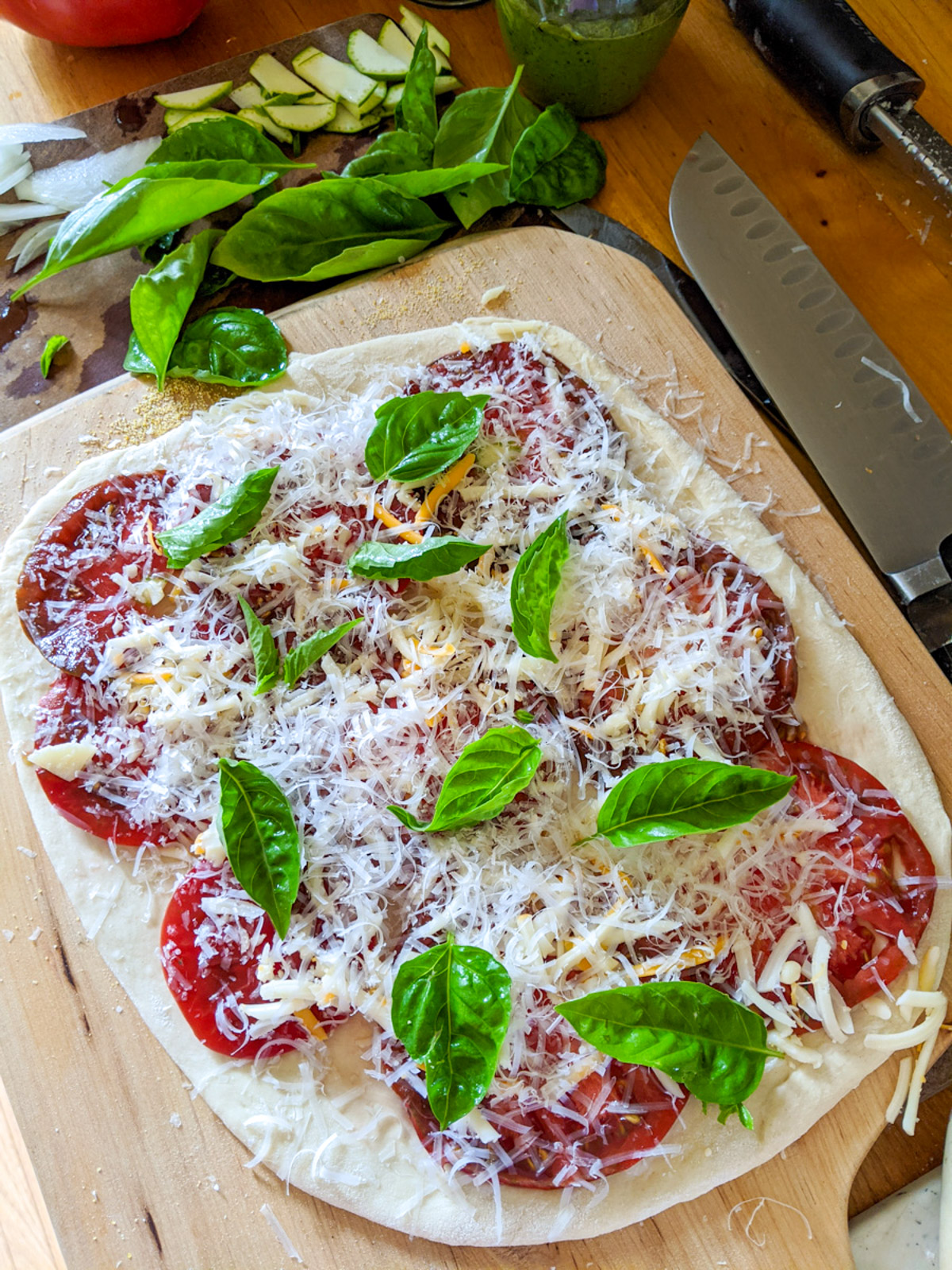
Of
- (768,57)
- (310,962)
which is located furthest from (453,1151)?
(768,57)

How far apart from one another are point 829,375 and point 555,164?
→ 907 mm

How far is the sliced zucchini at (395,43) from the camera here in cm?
253

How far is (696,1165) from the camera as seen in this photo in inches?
66.1

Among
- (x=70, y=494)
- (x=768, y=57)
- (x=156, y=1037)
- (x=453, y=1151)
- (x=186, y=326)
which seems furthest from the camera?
(x=768, y=57)

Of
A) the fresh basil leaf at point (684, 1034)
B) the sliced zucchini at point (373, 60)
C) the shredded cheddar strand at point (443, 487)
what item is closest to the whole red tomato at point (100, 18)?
the sliced zucchini at point (373, 60)

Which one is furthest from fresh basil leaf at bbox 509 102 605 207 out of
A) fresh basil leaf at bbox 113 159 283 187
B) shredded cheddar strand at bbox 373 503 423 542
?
shredded cheddar strand at bbox 373 503 423 542

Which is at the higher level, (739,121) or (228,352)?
(739,121)

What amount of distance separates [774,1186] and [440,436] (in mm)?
1618

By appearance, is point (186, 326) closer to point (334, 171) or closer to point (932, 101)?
point (334, 171)

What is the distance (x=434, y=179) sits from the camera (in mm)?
2244

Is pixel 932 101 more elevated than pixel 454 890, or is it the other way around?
pixel 932 101

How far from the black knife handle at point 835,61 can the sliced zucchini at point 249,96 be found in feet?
4.46

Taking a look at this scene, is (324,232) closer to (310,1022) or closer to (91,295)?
(91,295)

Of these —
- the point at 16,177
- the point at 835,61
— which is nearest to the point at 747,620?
the point at 835,61
